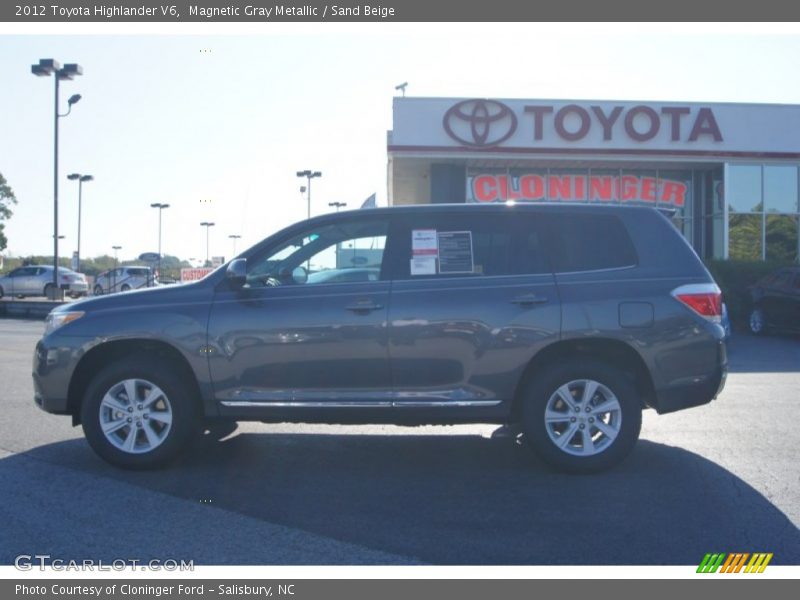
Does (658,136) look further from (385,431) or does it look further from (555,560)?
(555,560)

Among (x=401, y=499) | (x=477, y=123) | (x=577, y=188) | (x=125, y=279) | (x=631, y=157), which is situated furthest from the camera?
(x=125, y=279)

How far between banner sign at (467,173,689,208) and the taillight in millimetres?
18910

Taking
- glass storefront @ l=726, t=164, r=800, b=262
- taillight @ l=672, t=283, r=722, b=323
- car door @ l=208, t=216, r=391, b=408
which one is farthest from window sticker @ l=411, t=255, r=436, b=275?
glass storefront @ l=726, t=164, r=800, b=262

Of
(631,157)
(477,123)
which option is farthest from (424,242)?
(631,157)

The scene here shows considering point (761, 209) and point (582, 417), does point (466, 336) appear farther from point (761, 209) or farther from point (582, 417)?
point (761, 209)

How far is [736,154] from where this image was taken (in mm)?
24156

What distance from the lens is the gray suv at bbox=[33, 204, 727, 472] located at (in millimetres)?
6352

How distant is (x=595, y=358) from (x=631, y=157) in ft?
60.9

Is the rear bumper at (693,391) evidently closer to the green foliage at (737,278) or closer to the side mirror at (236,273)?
the side mirror at (236,273)

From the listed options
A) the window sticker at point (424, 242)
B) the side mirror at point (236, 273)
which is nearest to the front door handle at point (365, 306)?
the window sticker at point (424, 242)

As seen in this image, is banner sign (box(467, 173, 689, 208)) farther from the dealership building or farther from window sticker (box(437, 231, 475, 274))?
window sticker (box(437, 231, 475, 274))

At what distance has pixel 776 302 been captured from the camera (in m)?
17.7

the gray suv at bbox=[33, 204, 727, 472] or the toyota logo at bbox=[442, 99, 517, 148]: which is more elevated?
the toyota logo at bbox=[442, 99, 517, 148]

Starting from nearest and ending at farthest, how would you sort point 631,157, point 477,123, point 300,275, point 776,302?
point 300,275
point 776,302
point 477,123
point 631,157
